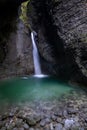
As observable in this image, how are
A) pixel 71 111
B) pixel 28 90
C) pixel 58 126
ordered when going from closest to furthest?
pixel 58 126, pixel 71 111, pixel 28 90

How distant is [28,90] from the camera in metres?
10.0

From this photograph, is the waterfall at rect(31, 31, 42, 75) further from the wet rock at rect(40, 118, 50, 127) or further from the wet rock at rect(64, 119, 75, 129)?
the wet rock at rect(64, 119, 75, 129)

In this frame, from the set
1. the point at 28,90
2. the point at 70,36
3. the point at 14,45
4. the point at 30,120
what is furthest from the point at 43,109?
the point at 14,45

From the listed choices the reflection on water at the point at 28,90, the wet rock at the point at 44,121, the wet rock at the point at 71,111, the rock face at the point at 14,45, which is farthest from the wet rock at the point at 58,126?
the rock face at the point at 14,45

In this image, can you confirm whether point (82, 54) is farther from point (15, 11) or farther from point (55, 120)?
point (15, 11)

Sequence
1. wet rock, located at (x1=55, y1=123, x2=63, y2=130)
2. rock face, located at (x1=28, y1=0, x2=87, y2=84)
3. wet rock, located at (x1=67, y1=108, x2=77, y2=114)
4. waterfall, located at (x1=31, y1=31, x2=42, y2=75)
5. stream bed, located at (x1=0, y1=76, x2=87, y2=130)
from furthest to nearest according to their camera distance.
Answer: waterfall, located at (x1=31, y1=31, x2=42, y2=75), rock face, located at (x1=28, y1=0, x2=87, y2=84), wet rock, located at (x1=67, y1=108, x2=77, y2=114), stream bed, located at (x1=0, y1=76, x2=87, y2=130), wet rock, located at (x1=55, y1=123, x2=63, y2=130)

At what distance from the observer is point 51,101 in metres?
7.85

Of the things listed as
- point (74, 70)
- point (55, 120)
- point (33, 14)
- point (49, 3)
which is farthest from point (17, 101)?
point (33, 14)

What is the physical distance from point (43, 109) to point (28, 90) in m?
3.15

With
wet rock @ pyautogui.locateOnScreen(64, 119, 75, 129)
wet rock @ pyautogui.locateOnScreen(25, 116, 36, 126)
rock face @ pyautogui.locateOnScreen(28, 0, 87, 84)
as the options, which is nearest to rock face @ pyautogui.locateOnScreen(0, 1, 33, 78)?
rock face @ pyautogui.locateOnScreen(28, 0, 87, 84)

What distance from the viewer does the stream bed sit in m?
5.86

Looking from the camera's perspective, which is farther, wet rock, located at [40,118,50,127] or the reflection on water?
the reflection on water

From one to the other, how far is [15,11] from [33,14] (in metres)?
3.27

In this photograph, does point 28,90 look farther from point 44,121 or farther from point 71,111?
point 44,121
